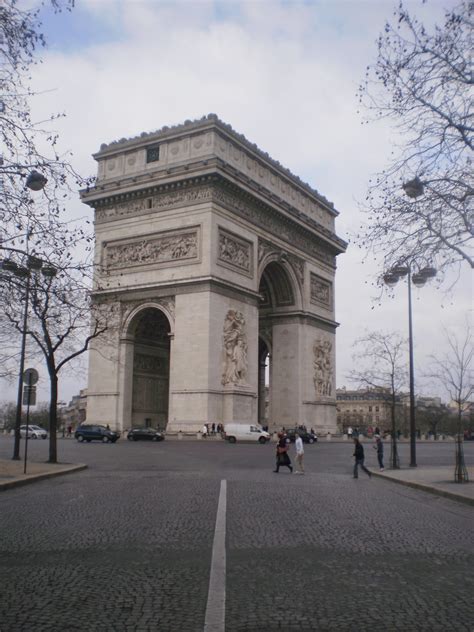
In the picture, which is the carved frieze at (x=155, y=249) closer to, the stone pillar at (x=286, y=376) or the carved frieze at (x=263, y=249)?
the carved frieze at (x=263, y=249)

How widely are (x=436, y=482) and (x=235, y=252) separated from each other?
3204 centimetres

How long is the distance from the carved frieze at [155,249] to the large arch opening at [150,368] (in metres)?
3.40

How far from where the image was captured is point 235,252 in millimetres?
47781

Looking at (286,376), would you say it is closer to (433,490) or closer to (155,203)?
(155,203)

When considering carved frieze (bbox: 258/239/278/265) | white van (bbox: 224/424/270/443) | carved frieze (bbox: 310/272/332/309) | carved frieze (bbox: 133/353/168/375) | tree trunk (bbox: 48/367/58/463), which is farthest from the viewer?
carved frieze (bbox: 310/272/332/309)

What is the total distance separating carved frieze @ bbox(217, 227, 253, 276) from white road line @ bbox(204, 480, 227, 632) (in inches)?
1472

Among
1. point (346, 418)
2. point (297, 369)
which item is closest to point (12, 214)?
point (297, 369)

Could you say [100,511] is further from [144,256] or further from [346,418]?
[346,418]

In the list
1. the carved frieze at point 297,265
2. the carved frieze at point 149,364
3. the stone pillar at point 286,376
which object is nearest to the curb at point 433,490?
the carved frieze at point 149,364

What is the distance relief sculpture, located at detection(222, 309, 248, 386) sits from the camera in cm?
4512

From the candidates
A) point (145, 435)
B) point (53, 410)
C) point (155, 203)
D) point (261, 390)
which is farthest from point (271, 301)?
point (53, 410)

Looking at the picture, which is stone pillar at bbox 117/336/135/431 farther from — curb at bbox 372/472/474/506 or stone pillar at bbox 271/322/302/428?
curb at bbox 372/472/474/506

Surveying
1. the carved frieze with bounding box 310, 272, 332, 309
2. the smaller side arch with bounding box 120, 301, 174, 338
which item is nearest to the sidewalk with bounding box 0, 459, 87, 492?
the smaller side arch with bounding box 120, 301, 174, 338

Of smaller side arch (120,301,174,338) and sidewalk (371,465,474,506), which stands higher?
smaller side arch (120,301,174,338)
